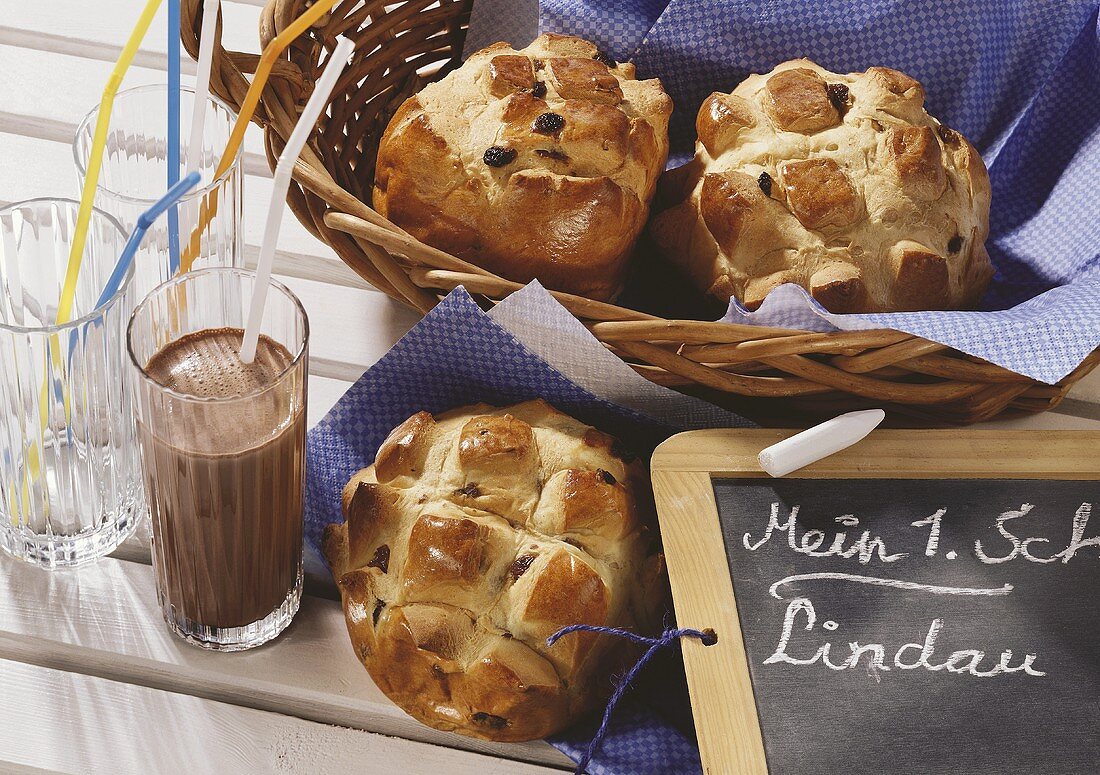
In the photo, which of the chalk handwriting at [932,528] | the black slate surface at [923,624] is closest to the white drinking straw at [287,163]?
the black slate surface at [923,624]

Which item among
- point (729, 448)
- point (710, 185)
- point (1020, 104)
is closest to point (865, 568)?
point (729, 448)

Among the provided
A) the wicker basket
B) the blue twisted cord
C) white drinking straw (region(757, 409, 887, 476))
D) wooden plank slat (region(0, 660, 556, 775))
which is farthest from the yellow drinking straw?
white drinking straw (region(757, 409, 887, 476))

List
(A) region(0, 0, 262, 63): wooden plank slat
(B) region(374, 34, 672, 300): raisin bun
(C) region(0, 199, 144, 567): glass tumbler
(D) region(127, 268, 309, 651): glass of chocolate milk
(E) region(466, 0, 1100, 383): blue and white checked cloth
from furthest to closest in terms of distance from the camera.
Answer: (A) region(0, 0, 262, 63): wooden plank slat → (E) region(466, 0, 1100, 383): blue and white checked cloth → (B) region(374, 34, 672, 300): raisin bun → (C) region(0, 199, 144, 567): glass tumbler → (D) region(127, 268, 309, 651): glass of chocolate milk

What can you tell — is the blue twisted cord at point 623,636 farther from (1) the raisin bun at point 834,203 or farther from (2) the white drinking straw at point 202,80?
(2) the white drinking straw at point 202,80

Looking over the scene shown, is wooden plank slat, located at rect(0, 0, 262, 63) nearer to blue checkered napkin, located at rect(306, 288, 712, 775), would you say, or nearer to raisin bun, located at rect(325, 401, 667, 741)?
blue checkered napkin, located at rect(306, 288, 712, 775)

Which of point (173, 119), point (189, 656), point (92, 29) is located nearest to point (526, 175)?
point (173, 119)

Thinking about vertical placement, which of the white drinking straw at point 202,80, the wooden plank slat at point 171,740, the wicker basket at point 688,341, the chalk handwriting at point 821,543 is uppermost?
the white drinking straw at point 202,80
